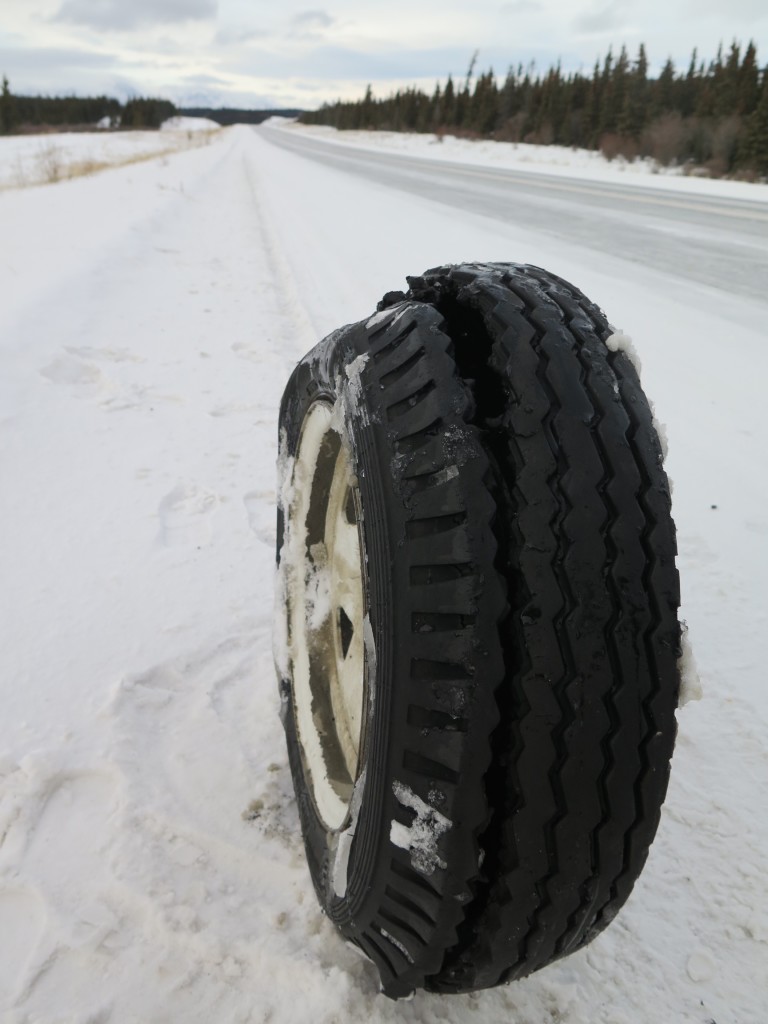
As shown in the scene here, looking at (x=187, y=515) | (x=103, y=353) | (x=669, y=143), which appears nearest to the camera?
(x=187, y=515)

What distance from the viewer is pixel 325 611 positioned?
→ 2.02 metres

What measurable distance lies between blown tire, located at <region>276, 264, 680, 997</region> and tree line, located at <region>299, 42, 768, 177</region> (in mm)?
32026

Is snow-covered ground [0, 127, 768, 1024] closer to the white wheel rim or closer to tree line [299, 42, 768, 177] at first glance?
the white wheel rim

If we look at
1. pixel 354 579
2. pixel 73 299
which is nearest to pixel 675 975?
pixel 354 579

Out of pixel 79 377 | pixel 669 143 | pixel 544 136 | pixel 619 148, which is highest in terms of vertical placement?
pixel 544 136

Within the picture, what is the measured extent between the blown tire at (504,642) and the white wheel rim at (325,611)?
1.40 ft

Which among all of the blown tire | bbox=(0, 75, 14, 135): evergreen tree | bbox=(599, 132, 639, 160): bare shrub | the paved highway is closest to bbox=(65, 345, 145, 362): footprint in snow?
the blown tire

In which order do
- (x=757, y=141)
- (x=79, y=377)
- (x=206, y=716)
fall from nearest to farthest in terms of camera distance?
(x=206, y=716)
(x=79, y=377)
(x=757, y=141)

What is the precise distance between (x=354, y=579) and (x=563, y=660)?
799 millimetres

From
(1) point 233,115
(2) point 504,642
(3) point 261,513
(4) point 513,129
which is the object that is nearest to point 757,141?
(4) point 513,129

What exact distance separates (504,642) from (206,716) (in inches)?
55.5

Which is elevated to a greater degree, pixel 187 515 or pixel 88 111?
pixel 88 111

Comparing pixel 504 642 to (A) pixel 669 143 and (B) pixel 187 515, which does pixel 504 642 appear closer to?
(B) pixel 187 515

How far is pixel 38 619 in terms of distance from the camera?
104 inches
